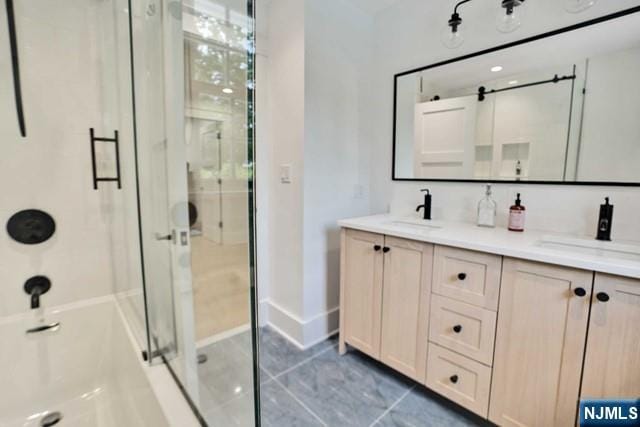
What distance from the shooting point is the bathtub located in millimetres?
1360

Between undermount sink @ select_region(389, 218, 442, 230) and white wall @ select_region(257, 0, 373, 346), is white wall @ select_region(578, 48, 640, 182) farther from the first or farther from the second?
white wall @ select_region(257, 0, 373, 346)

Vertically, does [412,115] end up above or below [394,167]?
above

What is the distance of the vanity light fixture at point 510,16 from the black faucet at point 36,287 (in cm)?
273

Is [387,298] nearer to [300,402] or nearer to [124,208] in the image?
[300,402]

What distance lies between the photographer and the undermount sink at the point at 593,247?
1.18 meters

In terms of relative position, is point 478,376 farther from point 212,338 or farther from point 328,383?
point 212,338

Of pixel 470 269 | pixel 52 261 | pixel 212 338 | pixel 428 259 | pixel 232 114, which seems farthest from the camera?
pixel 52 261

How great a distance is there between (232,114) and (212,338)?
0.83m

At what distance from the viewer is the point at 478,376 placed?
52.4 inches

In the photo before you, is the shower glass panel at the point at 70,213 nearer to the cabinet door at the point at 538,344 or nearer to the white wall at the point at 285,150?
the white wall at the point at 285,150

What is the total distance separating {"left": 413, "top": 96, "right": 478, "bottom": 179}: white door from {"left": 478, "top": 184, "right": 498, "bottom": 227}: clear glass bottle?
17cm

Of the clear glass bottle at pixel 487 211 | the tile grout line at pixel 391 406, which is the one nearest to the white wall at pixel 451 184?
the clear glass bottle at pixel 487 211

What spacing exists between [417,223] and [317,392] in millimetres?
1148

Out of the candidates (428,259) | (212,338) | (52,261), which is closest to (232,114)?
(212,338)
